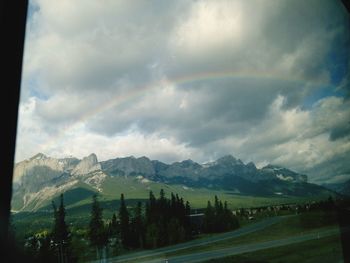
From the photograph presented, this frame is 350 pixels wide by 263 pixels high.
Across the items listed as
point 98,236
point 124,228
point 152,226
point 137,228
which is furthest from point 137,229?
point 98,236

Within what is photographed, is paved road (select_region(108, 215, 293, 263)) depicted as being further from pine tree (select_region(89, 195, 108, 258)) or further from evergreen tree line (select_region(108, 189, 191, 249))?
pine tree (select_region(89, 195, 108, 258))

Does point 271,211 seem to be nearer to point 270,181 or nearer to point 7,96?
point 7,96

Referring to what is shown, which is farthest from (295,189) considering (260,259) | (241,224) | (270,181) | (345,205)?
(345,205)

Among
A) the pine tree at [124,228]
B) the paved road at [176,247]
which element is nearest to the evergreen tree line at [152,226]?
the pine tree at [124,228]

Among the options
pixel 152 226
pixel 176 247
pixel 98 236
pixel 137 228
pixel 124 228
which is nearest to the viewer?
pixel 98 236

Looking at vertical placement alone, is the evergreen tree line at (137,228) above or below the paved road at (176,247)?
above

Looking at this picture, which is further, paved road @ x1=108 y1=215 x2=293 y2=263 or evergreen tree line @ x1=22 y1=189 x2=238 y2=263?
paved road @ x1=108 y1=215 x2=293 y2=263

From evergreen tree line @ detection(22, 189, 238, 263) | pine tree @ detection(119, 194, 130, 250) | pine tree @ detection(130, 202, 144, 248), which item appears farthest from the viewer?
pine tree @ detection(130, 202, 144, 248)

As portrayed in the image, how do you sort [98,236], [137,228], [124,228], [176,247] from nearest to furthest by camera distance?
[98,236] < [137,228] < [176,247] < [124,228]

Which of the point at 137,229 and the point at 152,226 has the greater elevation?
the point at 152,226

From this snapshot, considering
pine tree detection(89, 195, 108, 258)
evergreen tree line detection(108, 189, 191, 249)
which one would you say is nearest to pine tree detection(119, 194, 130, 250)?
evergreen tree line detection(108, 189, 191, 249)

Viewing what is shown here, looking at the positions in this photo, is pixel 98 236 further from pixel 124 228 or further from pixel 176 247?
pixel 176 247

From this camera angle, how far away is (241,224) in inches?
2238

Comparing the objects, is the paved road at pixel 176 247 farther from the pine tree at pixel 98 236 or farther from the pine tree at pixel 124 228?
the pine tree at pixel 98 236
